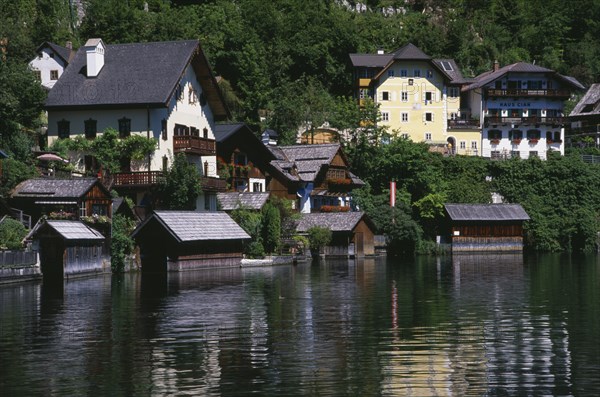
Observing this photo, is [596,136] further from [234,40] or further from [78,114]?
[78,114]

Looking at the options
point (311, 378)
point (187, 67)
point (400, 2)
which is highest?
point (400, 2)

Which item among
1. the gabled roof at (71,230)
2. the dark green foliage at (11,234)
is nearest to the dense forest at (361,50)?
the dark green foliage at (11,234)

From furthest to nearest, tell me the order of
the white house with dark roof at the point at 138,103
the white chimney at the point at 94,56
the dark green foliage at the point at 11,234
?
the white chimney at the point at 94,56, the white house with dark roof at the point at 138,103, the dark green foliage at the point at 11,234

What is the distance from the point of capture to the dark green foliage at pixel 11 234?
188 ft

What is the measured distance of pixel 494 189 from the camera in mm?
112562

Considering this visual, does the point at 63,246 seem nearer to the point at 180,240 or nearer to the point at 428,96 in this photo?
the point at 180,240

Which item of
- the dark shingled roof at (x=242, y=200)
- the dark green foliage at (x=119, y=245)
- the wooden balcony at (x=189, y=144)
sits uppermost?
the wooden balcony at (x=189, y=144)

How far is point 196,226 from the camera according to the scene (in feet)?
230

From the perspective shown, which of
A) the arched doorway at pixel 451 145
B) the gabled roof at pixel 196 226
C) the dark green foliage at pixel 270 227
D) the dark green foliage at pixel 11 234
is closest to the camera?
the dark green foliage at pixel 11 234

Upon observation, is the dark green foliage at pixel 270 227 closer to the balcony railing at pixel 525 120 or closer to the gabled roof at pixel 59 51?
the gabled roof at pixel 59 51

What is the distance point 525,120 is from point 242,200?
4945 centimetres

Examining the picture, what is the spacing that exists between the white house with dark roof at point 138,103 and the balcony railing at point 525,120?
49.4m

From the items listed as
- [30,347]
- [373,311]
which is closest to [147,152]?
[373,311]

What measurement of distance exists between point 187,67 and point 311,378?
55.4m
